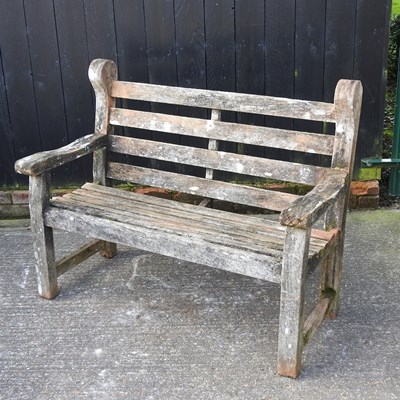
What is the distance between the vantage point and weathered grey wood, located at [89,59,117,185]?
338 centimetres

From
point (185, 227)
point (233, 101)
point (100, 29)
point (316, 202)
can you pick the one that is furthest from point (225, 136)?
point (100, 29)

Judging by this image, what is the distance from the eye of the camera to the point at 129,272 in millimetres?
3619

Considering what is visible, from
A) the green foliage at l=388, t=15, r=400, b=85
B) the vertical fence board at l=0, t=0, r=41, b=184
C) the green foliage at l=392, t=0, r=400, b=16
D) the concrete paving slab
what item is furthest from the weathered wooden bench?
the green foliage at l=392, t=0, r=400, b=16

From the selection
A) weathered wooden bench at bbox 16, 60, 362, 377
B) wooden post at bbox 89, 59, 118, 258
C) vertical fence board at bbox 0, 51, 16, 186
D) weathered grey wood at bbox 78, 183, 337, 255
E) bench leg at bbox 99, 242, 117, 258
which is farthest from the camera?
vertical fence board at bbox 0, 51, 16, 186

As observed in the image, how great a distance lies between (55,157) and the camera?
10.3ft

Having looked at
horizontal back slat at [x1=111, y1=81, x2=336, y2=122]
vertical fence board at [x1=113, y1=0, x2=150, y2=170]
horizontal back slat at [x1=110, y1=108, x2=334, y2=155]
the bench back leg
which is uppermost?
vertical fence board at [x1=113, y1=0, x2=150, y2=170]

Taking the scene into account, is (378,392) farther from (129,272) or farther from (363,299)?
(129,272)

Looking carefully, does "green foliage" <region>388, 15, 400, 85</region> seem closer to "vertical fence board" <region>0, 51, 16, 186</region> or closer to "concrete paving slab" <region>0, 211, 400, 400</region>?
"concrete paving slab" <region>0, 211, 400, 400</region>

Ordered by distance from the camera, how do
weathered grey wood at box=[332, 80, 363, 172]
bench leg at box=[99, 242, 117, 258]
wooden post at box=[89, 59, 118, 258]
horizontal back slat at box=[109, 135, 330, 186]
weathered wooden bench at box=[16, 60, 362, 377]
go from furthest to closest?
bench leg at box=[99, 242, 117, 258], wooden post at box=[89, 59, 118, 258], horizontal back slat at box=[109, 135, 330, 186], weathered grey wood at box=[332, 80, 363, 172], weathered wooden bench at box=[16, 60, 362, 377]

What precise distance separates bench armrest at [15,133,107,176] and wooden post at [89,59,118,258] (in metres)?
0.07

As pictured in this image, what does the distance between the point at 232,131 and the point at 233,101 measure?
0.49 feet

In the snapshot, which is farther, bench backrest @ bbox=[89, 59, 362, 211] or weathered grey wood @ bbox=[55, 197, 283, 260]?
bench backrest @ bbox=[89, 59, 362, 211]

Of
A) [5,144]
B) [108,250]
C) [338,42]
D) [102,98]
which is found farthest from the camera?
[5,144]

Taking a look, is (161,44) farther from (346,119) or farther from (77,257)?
(346,119)
